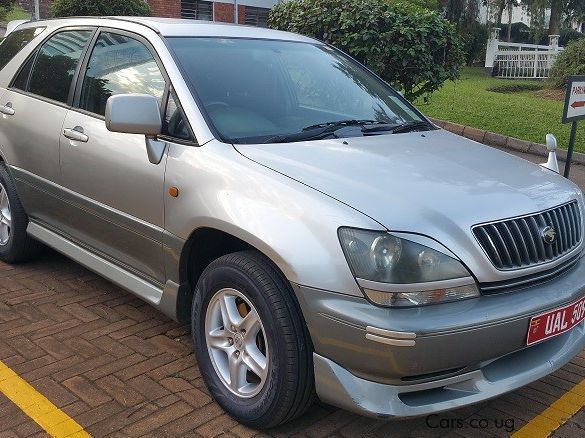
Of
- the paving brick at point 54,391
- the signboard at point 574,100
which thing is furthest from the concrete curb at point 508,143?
the paving brick at point 54,391

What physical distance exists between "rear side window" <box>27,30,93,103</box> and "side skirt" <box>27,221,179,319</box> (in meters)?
0.90

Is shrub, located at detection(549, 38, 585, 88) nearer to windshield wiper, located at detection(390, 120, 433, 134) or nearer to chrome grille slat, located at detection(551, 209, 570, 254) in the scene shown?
windshield wiper, located at detection(390, 120, 433, 134)

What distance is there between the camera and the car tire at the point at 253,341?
268cm

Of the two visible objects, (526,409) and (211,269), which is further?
(526,409)

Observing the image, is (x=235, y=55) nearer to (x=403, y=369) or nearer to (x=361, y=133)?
(x=361, y=133)

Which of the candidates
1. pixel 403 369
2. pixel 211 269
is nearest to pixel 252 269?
pixel 211 269

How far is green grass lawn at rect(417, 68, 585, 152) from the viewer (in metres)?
10.9

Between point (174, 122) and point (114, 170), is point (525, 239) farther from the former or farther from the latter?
point (114, 170)

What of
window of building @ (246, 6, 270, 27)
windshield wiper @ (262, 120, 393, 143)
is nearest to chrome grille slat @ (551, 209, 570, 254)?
windshield wiper @ (262, 120, 393, 143)

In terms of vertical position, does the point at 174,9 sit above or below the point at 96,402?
above

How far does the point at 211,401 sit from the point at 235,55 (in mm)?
1899

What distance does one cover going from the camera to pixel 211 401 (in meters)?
3.20

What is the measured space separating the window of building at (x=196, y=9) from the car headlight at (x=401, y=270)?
79.6 feet

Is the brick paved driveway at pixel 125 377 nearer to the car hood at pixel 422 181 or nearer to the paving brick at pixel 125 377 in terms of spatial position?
the paving brick at pixel 125 377
